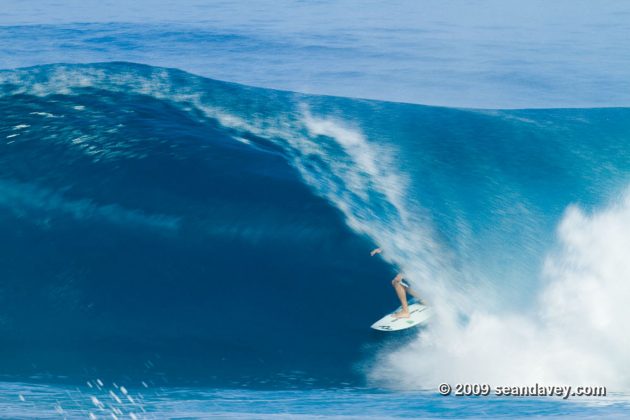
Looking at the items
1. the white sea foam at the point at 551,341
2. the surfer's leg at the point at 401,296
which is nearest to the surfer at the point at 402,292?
the surfer's leg at the point at 401,296

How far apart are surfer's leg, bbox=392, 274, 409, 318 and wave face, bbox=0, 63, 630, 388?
78mm

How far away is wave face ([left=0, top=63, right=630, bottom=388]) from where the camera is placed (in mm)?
5383

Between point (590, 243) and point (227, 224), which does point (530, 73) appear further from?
point (227, 224)

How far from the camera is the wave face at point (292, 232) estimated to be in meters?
5.38

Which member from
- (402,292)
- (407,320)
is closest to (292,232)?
(402,292)

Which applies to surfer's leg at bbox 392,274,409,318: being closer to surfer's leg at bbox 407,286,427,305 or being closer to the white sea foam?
surfer's leg at bbox 407,286,427,305

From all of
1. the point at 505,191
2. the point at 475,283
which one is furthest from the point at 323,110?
the point at 475,283

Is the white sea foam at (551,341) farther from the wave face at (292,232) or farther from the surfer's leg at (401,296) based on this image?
the surfer's leg at (401,296)

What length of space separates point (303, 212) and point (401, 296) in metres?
1.12

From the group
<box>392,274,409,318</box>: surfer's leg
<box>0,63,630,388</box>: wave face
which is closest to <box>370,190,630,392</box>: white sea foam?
<box>0,63,630,388</box>: wave face

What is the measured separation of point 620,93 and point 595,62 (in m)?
0.47

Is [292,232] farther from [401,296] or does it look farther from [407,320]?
[407,320]

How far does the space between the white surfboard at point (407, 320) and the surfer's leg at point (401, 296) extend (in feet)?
0.10

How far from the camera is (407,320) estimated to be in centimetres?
546
